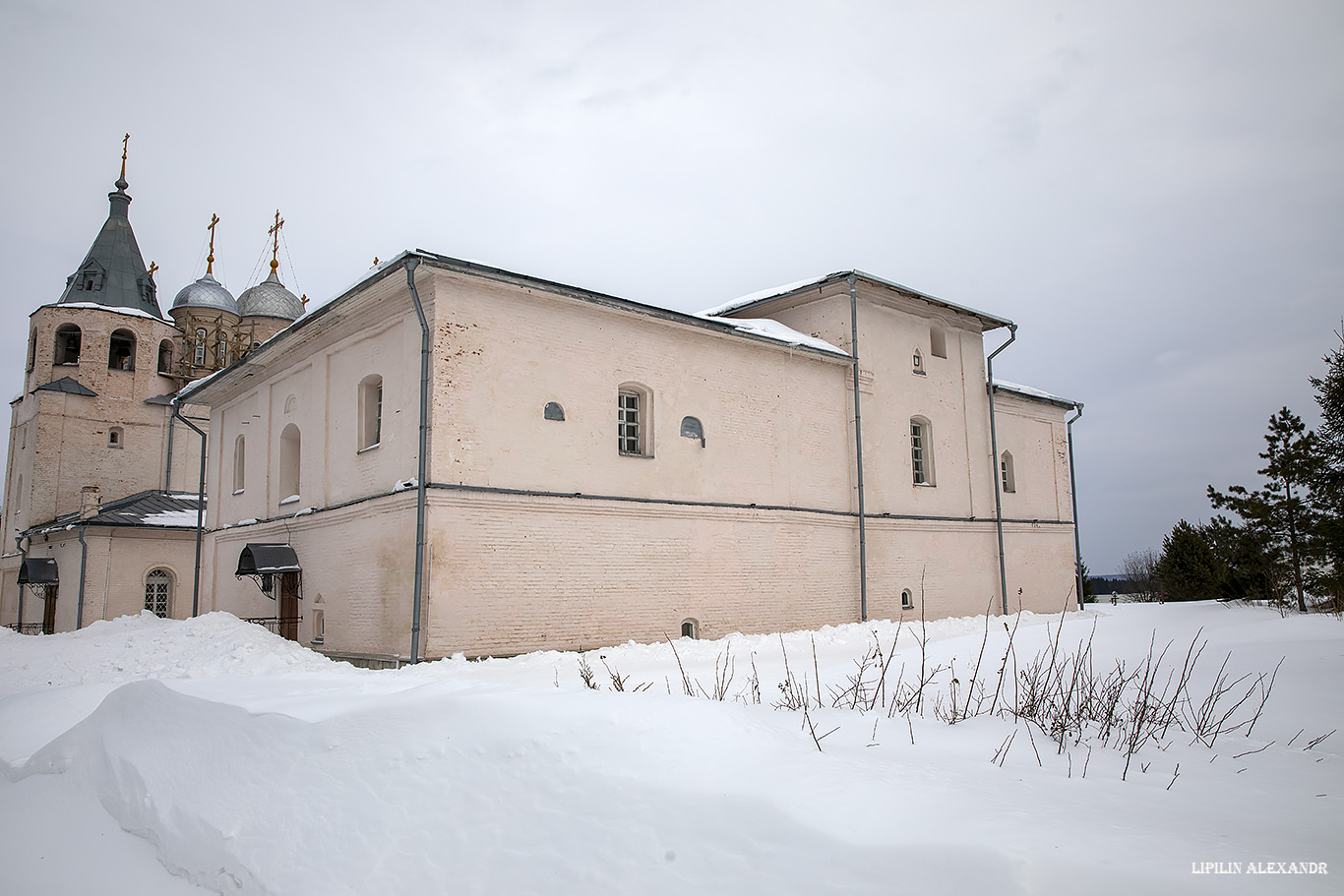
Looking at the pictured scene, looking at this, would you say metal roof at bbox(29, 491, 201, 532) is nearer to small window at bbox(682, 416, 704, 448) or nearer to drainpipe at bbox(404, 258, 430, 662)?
drainpipe at bbox(404, 258, 430, 662)

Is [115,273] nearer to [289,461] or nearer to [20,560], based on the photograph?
[20,560]

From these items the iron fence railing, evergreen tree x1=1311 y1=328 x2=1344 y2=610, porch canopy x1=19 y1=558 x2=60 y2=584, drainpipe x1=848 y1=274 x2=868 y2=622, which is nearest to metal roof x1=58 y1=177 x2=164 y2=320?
porch canopy x1=19 y1=558 x2=60 y2=584

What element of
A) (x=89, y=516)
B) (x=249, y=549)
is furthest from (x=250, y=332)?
(x=249, y=549)

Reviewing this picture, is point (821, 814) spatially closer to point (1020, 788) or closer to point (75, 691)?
point (1020, 788)

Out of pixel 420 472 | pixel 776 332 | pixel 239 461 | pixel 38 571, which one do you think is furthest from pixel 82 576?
pixel 776 332

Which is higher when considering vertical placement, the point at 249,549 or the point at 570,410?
the point at 570,410

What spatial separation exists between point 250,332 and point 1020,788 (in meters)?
36.0

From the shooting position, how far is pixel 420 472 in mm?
12758

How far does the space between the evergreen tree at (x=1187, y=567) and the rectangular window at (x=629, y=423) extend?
20.1 metres

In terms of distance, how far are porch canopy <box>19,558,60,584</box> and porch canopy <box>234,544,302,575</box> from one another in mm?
14671

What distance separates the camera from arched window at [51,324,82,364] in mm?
29625

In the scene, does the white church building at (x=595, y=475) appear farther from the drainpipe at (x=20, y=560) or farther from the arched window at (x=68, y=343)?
the arched window at (x=68, y=343)

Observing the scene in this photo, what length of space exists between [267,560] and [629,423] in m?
6.86

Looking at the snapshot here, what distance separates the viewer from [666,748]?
436cm
